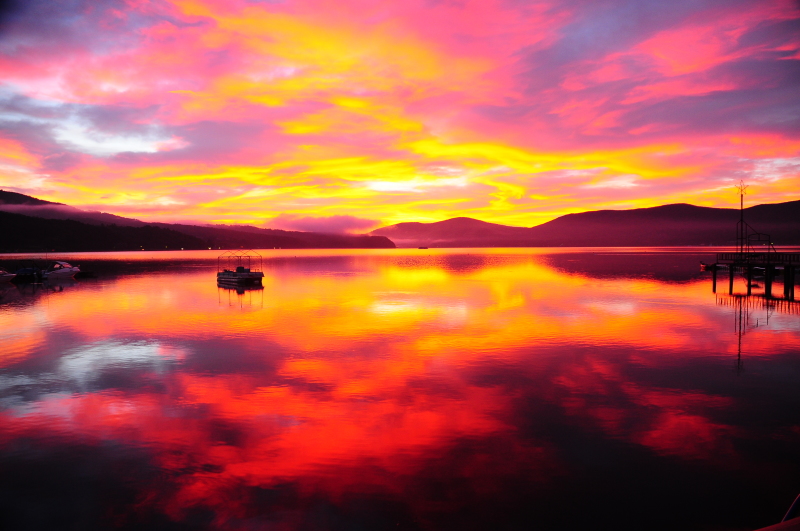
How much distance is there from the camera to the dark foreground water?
Result: 30.7ft

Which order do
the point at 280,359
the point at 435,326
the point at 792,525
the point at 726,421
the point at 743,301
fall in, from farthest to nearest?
1. the point at 743,301
2. the point at 435,326
3. the point at 280,359
4. the point at 726,421
5. the point at 792,525

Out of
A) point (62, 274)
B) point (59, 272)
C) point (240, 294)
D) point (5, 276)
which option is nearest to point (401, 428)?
point (240, 294)

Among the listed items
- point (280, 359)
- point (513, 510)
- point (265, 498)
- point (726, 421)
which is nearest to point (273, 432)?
point (265, 498)

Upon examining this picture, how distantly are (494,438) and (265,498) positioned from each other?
236 inches

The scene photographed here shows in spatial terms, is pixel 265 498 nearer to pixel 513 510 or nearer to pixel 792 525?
pixel 513 510

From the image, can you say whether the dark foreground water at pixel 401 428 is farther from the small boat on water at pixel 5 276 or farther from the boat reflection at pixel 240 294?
the small boat on water at pixel 5 276

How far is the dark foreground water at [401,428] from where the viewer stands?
30.7ft

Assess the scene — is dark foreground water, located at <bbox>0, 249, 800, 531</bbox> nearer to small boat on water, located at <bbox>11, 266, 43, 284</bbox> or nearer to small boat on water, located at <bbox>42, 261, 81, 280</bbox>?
small boat on water, located at <bbox>11, 266, 43, 284</bbox>

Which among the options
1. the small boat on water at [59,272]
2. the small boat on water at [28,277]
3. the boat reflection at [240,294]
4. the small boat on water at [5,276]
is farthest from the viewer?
the small boat on water at [59,272]

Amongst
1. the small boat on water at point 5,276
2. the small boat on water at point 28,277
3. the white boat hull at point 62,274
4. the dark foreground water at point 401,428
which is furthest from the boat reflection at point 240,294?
the small boat on water at point 5,276

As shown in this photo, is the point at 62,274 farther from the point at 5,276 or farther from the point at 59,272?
the point at 5,276

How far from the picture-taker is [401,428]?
43.3 ft

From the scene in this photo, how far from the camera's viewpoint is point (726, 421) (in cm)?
1367

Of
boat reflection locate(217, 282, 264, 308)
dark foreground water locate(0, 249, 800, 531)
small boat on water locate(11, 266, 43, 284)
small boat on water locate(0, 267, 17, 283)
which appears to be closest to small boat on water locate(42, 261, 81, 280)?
small boat on water locate(11, 266, 43, 284)
